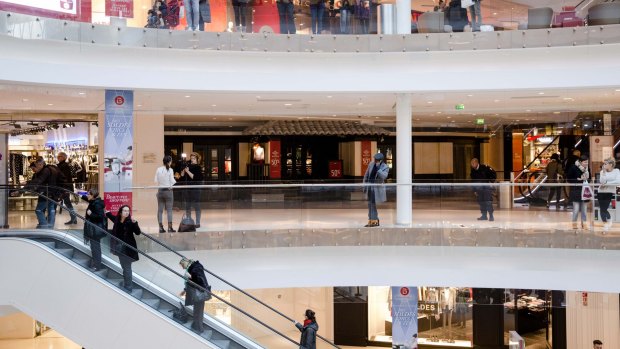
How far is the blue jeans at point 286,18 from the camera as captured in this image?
17281mm

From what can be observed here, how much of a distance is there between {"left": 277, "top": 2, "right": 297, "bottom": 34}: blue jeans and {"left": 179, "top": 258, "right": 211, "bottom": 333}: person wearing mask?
7043 millimetres

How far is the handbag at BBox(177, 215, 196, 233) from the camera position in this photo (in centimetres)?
1540

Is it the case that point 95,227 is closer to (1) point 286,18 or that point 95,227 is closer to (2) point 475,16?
(1) point 286,18

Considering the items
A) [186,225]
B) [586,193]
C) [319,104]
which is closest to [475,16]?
[586,193]

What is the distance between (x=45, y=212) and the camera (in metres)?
13.6

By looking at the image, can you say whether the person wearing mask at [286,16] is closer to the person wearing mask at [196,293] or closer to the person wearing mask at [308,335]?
the person wearing mask at [196,293]

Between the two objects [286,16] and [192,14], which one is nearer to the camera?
[192,14]

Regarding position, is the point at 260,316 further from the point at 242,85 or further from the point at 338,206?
the point at 242,85

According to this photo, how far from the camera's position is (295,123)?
2838cm

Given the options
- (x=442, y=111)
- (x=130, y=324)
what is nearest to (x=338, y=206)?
(x=130, y=324)

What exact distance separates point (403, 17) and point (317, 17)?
2095 millimetres

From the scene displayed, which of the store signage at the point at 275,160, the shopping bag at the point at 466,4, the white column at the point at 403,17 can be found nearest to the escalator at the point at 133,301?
the white column at the point at 403,17

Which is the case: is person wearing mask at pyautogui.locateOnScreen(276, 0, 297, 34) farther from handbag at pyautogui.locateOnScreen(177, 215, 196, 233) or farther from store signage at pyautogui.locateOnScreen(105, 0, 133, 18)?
handbag at pyautogui.locateOnScreen(177, 215, 196, 233)

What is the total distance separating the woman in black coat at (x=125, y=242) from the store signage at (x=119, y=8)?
522cm
